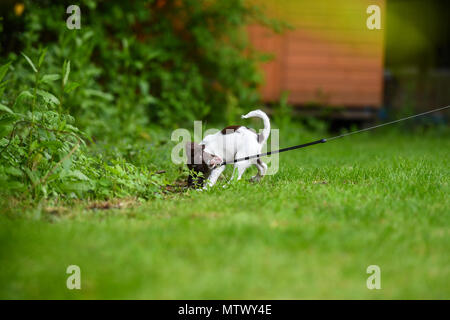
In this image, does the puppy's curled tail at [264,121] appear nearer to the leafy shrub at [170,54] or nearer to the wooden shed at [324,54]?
the leafy shrub at [170,54]

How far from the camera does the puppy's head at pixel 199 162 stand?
4.03 m

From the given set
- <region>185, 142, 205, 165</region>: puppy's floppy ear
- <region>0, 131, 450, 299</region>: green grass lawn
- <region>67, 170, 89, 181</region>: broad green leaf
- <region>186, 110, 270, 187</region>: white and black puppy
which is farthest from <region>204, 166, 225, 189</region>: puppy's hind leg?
<region>67, 170, 89, 181</region>: broad green leaf

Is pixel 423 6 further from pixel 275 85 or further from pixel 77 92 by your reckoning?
pixel 77 92

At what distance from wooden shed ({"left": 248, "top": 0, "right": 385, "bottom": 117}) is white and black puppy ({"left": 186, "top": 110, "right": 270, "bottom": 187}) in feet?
20.0

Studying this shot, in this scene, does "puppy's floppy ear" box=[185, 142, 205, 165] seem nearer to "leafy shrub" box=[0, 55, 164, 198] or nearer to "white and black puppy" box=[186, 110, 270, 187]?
"white and black puppy" box=[186, 110, 270, 187]

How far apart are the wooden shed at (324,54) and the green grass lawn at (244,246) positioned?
681 cm

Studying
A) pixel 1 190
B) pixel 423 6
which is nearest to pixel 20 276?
pixel 1 190

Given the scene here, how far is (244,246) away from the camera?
2533 millimetres

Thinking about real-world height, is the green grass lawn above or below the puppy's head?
below

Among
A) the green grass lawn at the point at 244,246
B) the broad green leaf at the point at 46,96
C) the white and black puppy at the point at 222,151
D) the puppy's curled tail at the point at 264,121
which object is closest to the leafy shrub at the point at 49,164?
the broad green leaf at the point at 46,96

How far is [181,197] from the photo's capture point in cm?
381

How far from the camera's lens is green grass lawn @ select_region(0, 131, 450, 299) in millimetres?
2156

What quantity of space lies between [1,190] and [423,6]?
1399 centimetres

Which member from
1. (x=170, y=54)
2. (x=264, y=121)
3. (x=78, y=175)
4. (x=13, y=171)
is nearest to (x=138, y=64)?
(x=170, y=54)
